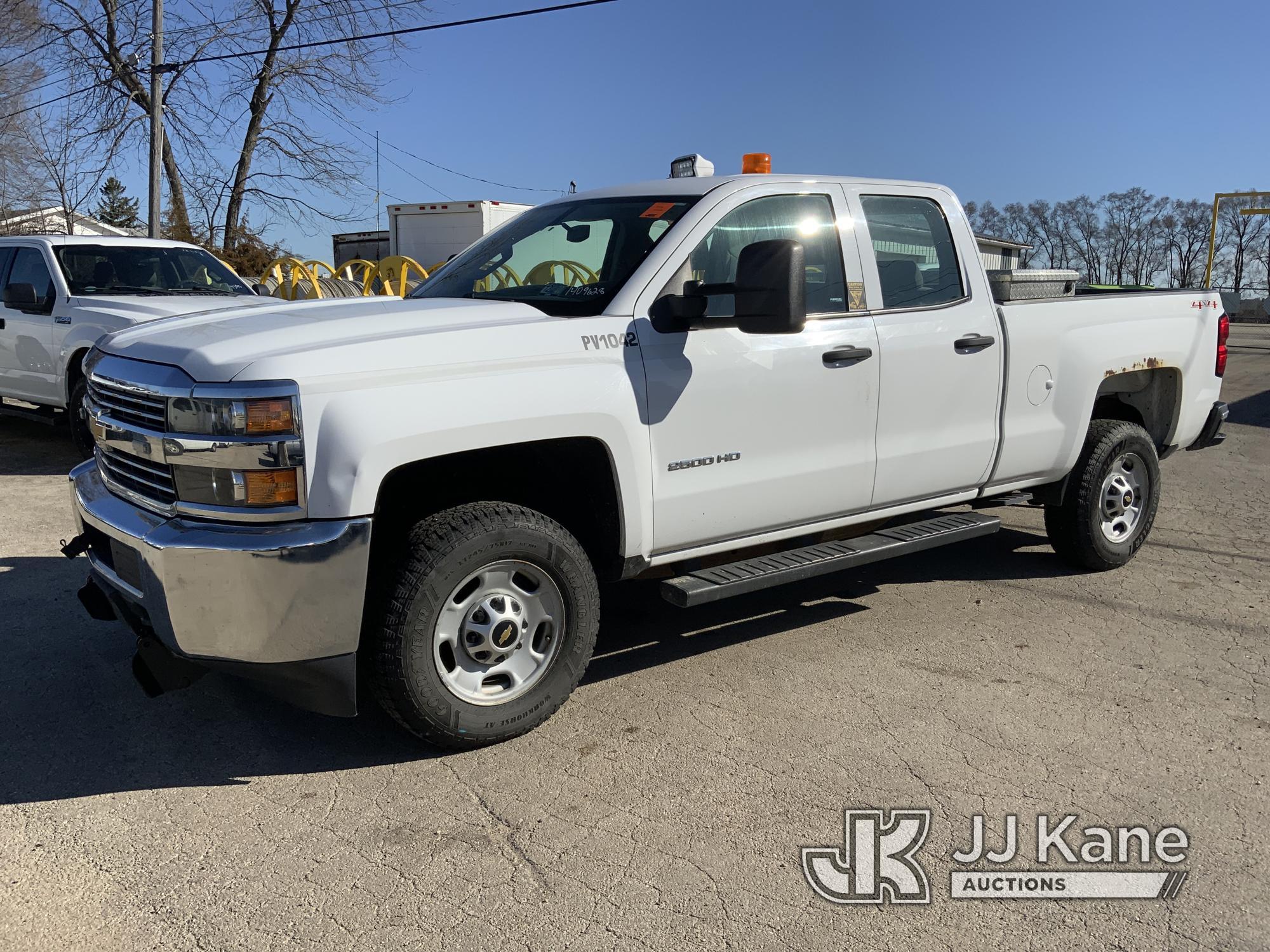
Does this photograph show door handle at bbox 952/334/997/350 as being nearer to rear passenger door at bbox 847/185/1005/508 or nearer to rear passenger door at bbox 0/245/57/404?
rear passenger door at bbox 847/185/1005/508

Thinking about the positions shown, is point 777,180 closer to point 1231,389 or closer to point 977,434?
point 977,434

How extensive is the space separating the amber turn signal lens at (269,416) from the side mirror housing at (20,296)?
6329mm

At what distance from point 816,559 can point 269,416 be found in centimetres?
226

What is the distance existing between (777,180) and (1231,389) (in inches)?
573

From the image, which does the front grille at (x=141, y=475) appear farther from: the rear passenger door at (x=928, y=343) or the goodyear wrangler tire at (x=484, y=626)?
the rear passenger door at (x=928, y=343)

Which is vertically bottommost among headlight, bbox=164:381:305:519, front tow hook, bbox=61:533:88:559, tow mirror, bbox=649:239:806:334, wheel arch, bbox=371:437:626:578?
front tow hook, bbox=61:533:88:559

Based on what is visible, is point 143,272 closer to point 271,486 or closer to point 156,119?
point 271,486

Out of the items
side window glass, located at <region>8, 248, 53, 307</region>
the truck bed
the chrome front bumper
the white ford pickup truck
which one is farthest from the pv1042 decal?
side window glass, located at <region>8, 248, 53, 307</region>

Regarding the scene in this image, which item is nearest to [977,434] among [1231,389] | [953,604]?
[953,604]

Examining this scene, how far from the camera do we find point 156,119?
19.1m

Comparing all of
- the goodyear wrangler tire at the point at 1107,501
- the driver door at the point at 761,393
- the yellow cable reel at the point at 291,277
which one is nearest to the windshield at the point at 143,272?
the yellow cable reel at the point at 291,277

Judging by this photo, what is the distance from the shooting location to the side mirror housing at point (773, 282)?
144 inches

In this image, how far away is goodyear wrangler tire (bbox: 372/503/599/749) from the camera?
10.9ft

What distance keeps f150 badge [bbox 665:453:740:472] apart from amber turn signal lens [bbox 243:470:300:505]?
137 cm
